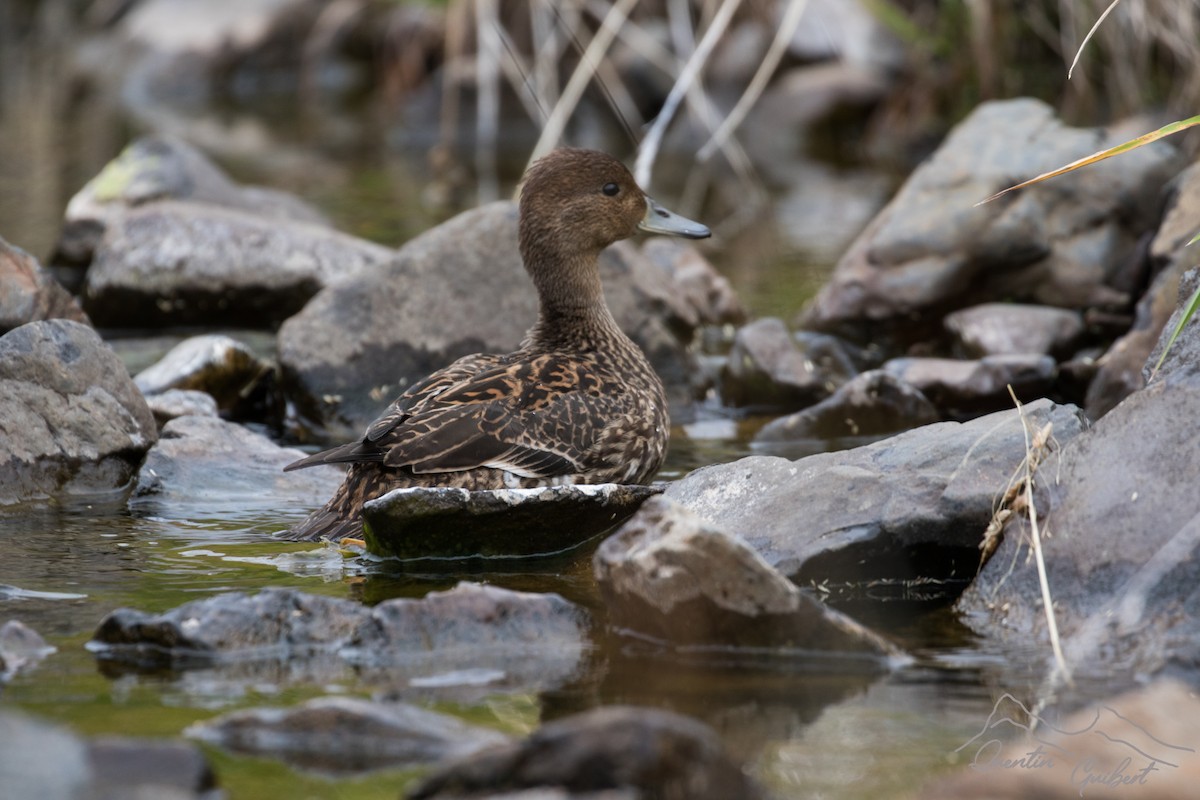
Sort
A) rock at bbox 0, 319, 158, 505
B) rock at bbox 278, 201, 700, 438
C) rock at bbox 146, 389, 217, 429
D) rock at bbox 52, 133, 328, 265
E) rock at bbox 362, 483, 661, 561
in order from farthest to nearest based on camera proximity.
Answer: rock at bbox 52, 133, 328, 265 → rock at bbox 278, 201, 700, 438 → rock at bbox 146, 389, 217, 429 → rock at bbox 0, 319, 158, 505 → rock at bbox 362, 483, 661, 561

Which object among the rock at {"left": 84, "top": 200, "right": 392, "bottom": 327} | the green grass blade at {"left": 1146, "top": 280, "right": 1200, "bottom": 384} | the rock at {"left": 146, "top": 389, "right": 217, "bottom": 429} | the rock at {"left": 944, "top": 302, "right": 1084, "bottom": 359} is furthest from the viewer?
the rock at {"left": 84, "top": 200, "right": 392, "bottom": 327}

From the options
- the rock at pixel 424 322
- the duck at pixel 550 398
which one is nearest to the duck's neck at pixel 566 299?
the duck at pixel 550 398

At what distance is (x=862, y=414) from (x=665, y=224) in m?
1.29

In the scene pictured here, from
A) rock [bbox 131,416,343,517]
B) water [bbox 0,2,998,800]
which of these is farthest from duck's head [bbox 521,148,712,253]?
rock [bbox 131,416,343,517]

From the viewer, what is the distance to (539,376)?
5730mm

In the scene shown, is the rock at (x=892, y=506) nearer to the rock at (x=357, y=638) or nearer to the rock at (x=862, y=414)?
the rock at (x=357, y=638)

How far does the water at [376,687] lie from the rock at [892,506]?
10.4 inches

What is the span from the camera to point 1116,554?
4.19 meters

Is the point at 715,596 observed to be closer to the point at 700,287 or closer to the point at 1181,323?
the point at 1181,323

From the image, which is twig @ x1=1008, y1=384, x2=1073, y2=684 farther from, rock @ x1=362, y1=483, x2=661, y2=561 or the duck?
the duck

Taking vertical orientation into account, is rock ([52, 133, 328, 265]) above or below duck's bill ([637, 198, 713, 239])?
below

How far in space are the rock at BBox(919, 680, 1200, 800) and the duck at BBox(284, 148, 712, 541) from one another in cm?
229

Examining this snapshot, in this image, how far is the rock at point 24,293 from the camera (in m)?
6.68

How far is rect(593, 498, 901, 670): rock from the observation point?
401 cm
